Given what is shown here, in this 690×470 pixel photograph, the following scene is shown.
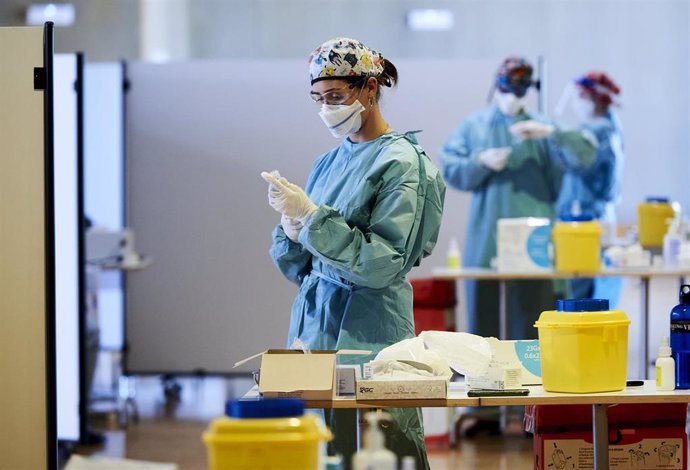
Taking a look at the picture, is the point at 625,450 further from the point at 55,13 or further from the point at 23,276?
the point at 55,13

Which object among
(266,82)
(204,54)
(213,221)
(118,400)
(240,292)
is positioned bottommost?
(118,400)

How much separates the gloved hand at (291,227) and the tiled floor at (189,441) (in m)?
1.94

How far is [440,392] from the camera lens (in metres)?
2.65

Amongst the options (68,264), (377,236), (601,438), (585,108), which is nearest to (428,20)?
(585,108)

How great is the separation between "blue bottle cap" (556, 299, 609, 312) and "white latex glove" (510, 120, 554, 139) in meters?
2.79

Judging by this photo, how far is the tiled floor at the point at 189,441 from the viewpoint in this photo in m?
4.88

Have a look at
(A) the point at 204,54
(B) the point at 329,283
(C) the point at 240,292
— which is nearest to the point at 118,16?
(A) the point at 204,54

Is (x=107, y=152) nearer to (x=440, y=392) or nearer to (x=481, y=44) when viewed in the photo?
(x=440, y=392)

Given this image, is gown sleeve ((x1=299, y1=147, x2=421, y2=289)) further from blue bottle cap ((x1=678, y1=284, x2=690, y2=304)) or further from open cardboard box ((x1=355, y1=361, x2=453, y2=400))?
blue bottle cap ((x1=678, y1=284, x2=690, y2=304))

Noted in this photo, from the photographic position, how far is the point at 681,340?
9.32ft

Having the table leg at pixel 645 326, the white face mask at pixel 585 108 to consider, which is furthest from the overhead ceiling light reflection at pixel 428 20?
the table leg at pixel 645 326

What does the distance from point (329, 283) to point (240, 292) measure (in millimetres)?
3360

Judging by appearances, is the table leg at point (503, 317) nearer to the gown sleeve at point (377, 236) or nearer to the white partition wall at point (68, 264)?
the white partition wall at point (68, 264)

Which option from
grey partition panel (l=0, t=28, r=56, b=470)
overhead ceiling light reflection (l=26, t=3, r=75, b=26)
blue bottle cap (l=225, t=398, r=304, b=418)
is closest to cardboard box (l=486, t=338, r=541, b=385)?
blue bottle cap (l=225, t=398, r=304, b=418)
